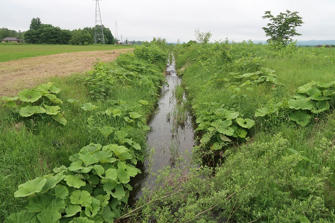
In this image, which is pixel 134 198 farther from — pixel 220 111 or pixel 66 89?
pixel 66 89

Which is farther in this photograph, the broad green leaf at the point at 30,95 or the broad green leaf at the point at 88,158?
the broad green leaf at the point at 30,95

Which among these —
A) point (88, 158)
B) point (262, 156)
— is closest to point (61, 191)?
point (88, 158)

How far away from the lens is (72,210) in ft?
7.25

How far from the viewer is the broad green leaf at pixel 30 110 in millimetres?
3677

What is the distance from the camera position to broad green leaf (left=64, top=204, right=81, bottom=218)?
7.06 ft

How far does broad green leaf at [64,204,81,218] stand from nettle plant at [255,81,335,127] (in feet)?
12.0

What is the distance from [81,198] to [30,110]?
236 centimetres

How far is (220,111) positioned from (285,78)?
2.55m

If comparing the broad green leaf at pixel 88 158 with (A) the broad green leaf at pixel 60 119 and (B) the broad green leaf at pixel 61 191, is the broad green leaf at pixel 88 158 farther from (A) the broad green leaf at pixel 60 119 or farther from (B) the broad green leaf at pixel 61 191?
(A) the broad green leaf at pixel 60 119

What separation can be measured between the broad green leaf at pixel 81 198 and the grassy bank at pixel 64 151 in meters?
0.02

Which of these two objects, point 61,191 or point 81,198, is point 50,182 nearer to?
point 61,191

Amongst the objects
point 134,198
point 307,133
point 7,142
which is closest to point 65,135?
point 7,142

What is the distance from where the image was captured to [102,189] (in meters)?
2.71

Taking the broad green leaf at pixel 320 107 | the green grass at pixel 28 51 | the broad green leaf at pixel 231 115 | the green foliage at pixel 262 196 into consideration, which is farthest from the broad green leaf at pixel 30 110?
the green grass at pixel 28 51
